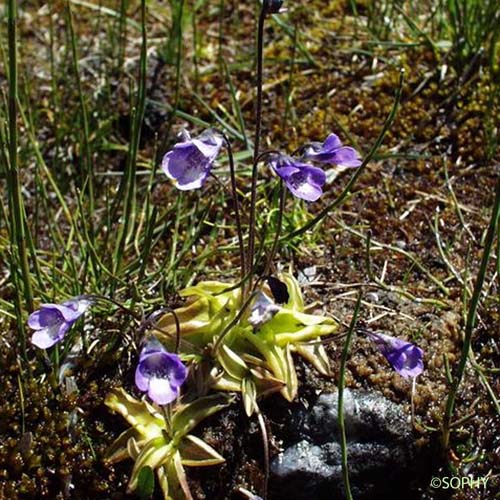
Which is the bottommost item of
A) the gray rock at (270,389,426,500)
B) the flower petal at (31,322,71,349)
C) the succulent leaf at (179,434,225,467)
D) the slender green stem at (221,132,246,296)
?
the gray rock at (270,389,426,500)

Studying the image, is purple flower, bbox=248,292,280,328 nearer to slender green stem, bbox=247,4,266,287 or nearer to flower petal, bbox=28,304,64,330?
slender green stem, bbox=247,4,266,287

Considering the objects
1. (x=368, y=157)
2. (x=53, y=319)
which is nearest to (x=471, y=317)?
(x=368, y=157)

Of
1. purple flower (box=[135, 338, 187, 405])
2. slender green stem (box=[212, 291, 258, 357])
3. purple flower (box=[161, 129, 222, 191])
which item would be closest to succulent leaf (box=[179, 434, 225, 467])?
slender green stem (box=[212, 291, 258, 357])

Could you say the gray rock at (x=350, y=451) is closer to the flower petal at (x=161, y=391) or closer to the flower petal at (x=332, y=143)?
the flower petal at (x=161, y=391)

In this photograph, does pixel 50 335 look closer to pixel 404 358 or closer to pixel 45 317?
pixel 45 317

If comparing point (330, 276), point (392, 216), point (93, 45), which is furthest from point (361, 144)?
point (93, 45)

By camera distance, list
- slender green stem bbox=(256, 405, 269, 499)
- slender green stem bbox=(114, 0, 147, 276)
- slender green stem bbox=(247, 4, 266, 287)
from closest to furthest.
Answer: slender green stem bbox=(247, 4, 266, 287) → slender green stem bbox=(256, 405, 269, 499) → slender green stem bbox=(114, 0, 147, 276)
